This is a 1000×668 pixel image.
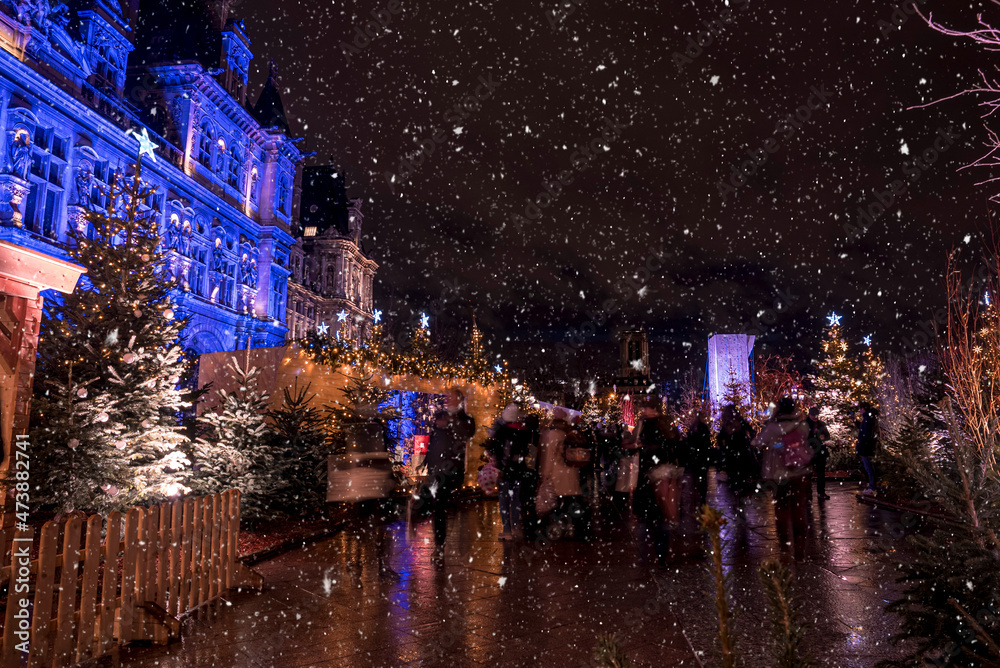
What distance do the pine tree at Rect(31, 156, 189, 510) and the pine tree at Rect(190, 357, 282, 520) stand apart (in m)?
0.46

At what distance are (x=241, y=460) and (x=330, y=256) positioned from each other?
58.3 meters

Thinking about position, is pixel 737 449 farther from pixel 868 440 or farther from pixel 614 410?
pixel 614 410

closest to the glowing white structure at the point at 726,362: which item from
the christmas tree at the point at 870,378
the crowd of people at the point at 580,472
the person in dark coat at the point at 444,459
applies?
the christmas tree at the point at 870,378

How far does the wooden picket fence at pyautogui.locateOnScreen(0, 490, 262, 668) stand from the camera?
371cm

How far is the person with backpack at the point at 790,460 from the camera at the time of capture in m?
7.89

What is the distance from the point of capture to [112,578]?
4.32m

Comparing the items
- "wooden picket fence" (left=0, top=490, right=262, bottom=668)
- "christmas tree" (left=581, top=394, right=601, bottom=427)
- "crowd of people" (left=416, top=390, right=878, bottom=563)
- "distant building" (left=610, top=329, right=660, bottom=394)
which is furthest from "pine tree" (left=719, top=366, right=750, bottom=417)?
"distant building" (left=610, top=329, right=660, bottom=394)

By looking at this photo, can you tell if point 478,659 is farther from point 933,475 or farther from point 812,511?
point 812,511

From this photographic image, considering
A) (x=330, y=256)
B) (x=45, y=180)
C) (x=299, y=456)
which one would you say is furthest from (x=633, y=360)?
(x=299, y=456)

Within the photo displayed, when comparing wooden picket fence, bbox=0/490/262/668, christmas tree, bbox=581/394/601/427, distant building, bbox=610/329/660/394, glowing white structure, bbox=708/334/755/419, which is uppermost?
distant building, bbox=610/329/660/394

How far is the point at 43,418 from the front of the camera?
7.55m

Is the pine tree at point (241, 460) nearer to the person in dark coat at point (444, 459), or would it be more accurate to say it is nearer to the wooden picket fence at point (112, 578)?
the person in dark coat at point (444, 459)

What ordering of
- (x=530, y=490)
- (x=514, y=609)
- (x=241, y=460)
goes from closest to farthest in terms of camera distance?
(x=514, y=609), (x=530, y=490), (x=241, y=460)

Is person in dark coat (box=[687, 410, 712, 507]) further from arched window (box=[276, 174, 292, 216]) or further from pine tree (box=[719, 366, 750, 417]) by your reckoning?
arched window (box=[276, 174, 292, 216])
